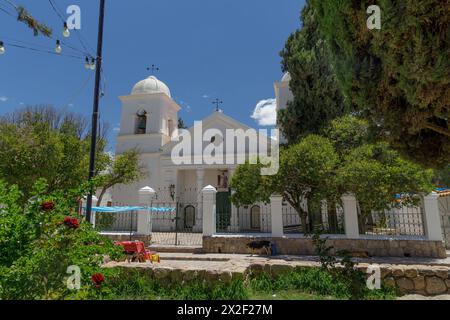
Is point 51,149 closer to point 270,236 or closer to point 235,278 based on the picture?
point 270,236

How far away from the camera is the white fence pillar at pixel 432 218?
34.8 ft

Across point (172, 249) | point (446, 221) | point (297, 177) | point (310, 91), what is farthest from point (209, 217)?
point (446, 221)

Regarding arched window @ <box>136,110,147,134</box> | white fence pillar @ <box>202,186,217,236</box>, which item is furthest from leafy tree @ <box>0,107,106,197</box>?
arched window @ <box>136,110,147,134</box>

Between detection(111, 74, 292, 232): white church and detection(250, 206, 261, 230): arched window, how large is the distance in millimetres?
2189

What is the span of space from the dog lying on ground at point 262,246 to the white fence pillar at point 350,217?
9.84 ft

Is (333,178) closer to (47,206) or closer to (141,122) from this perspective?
(47,206)

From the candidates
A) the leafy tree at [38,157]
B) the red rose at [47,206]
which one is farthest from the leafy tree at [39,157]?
the red rose at [47,206]

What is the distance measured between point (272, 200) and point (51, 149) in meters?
10.1

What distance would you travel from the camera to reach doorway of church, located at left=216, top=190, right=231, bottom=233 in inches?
560

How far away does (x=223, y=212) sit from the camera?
18062 millimetres

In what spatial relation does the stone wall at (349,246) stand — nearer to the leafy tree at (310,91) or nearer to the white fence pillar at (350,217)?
the white fence pillar at (350,217)

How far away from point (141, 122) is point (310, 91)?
14.4 m
